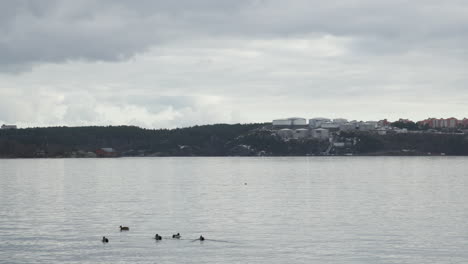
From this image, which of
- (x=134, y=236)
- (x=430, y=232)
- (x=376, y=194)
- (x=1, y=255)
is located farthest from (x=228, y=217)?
(x=376, y=194)

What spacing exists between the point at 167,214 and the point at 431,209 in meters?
37.0

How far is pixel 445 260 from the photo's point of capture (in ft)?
196

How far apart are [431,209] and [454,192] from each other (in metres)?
35.1

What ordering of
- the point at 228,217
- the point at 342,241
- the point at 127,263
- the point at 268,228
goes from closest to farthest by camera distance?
the point at 127,263
the point at 342,241
the point at 268,228
the point at 228,217

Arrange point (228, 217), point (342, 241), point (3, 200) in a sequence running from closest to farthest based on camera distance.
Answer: point (342, 241) < point (228, 217) < point (3, 200)

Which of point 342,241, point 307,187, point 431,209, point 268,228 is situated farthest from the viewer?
point 307,187

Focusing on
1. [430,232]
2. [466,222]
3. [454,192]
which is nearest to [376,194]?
Result: [454,192]

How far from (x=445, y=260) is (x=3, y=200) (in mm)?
79727

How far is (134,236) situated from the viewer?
2908 inches

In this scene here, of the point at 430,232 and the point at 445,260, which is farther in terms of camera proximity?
the point at 430,232

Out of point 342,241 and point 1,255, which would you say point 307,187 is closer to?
point 342,241

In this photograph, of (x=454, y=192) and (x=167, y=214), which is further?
(x=454, y=192)

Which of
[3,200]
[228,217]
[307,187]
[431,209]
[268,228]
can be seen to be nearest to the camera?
[268,228]

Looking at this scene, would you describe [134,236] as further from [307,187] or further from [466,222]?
[307,187]
